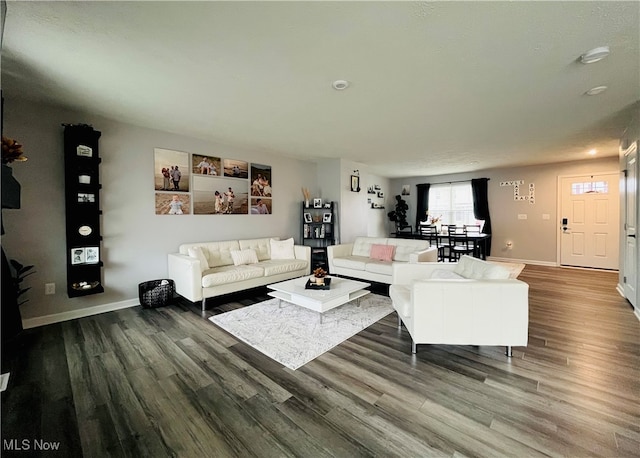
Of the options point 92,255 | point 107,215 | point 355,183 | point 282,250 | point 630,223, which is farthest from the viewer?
point 355,183

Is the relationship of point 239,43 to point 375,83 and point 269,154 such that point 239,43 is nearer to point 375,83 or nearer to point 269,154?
point 375,83

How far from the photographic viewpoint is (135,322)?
10.3 feet

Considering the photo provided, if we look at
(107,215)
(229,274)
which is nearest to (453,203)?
(229,274)

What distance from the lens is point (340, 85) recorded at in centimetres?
252

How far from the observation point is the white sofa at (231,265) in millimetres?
3492

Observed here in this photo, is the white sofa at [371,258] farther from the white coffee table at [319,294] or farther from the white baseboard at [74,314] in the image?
the white baseboard at [74,314]

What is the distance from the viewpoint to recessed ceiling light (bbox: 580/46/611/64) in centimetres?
196

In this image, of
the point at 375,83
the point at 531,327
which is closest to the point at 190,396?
the point at 375,83

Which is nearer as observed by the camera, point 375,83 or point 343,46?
point 343,46

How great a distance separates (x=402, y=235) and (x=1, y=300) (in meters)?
7.57

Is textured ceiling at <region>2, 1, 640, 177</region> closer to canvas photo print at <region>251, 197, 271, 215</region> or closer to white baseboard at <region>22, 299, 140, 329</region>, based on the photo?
canvas photo print at <region>251, 197, 271, 215</region>

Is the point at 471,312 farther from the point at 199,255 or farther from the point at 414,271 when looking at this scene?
the point at 199,255

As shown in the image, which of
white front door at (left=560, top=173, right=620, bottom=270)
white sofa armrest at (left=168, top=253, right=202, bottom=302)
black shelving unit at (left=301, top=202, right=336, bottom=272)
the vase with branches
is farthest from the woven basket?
white front door at (left=560, top=173, right=620, bottom=270)

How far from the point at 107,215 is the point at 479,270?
4.38 m
